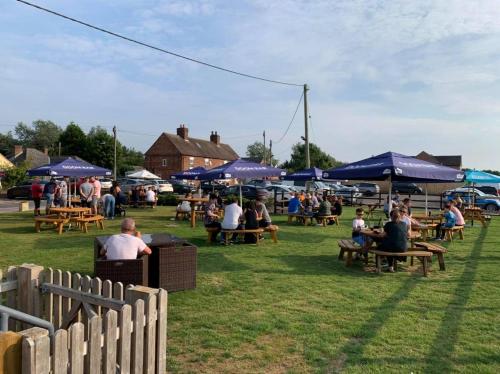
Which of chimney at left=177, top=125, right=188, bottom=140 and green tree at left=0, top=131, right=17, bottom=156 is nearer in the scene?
chimney at left=177, top=125, right=188, bottom=140

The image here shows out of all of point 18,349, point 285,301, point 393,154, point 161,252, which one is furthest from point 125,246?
point 393,154

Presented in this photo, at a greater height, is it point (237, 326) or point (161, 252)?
point (161, 252)

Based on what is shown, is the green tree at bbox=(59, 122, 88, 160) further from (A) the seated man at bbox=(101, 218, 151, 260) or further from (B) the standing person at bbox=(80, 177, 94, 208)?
(A) the seated man at bbox=(101, 218, 151, 260)

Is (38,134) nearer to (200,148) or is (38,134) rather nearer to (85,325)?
(200,148)

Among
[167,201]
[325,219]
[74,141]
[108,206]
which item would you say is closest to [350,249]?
[325,219]

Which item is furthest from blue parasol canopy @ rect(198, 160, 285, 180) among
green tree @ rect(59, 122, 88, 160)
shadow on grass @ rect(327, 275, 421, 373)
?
green tree @ rect(59, 122, 88, 160)

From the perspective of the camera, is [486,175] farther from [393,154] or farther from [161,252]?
[161,252]

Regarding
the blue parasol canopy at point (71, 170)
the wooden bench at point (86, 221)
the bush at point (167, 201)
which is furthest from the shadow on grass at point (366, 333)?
the bush at point (167, 201)

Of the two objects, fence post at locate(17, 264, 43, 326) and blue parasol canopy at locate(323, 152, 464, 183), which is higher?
blue parasol canopy at locate(323, 152, 464, 183)

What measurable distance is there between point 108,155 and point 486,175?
176ft

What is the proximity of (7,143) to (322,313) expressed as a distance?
109687 mm

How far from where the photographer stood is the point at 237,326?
16.6 feet

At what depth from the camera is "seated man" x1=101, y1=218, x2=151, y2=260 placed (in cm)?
578

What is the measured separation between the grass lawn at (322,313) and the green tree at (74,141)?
61491 mm
